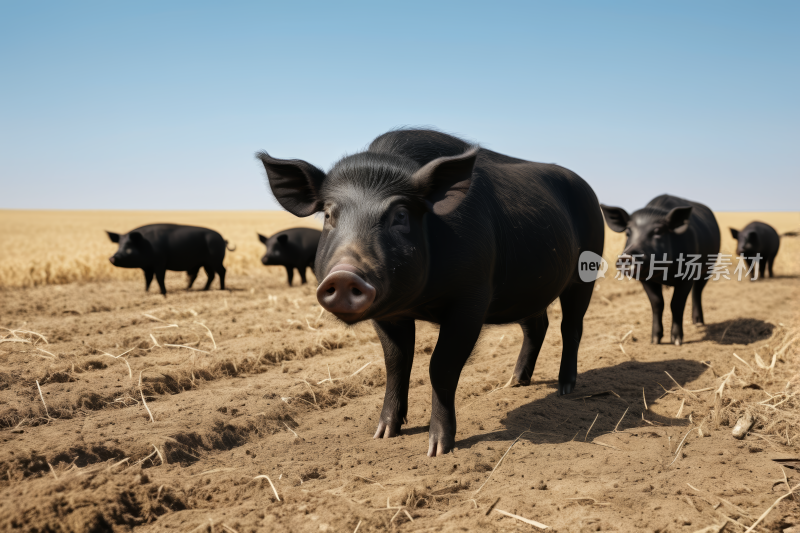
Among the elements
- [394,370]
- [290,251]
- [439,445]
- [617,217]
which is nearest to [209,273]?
[290,251]

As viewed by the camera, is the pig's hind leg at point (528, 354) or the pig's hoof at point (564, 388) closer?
the pig's hoof at point (564, 388)

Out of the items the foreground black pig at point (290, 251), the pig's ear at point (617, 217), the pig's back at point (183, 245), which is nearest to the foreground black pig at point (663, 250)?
the pig's ear at point (617, 217)

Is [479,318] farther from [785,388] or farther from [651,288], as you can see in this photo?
[651,288]

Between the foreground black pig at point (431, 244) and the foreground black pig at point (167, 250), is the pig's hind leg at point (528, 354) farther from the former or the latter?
the foreground black pig at point (167, 250)

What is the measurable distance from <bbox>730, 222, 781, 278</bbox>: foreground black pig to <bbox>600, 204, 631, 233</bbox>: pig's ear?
27.0 ft

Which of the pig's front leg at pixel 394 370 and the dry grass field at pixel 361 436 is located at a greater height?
the pig's front leg at pixel 394 370

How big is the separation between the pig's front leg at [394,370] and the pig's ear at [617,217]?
4.65m

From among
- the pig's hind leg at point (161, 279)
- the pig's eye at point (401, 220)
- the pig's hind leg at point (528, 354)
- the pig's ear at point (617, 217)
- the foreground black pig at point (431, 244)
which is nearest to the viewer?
the foreground black pig at point (431, 244)

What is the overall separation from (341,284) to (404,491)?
1.05m

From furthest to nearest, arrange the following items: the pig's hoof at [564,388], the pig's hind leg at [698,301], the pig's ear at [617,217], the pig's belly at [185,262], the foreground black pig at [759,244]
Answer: the foreground black pig at [759,244] < the pig's belly at [185,262] < the pig's hind leg at [698,301] < the pig's ear at [617,217] < the pig's hoof at [564,388]

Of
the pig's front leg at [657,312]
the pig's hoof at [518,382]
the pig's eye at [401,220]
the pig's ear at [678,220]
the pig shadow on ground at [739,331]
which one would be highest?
the pig's ear at [678,220]

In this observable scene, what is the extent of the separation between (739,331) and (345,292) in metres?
6.85

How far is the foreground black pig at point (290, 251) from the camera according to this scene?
13.3 metres

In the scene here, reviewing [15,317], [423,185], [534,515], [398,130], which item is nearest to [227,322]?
[15,317]
